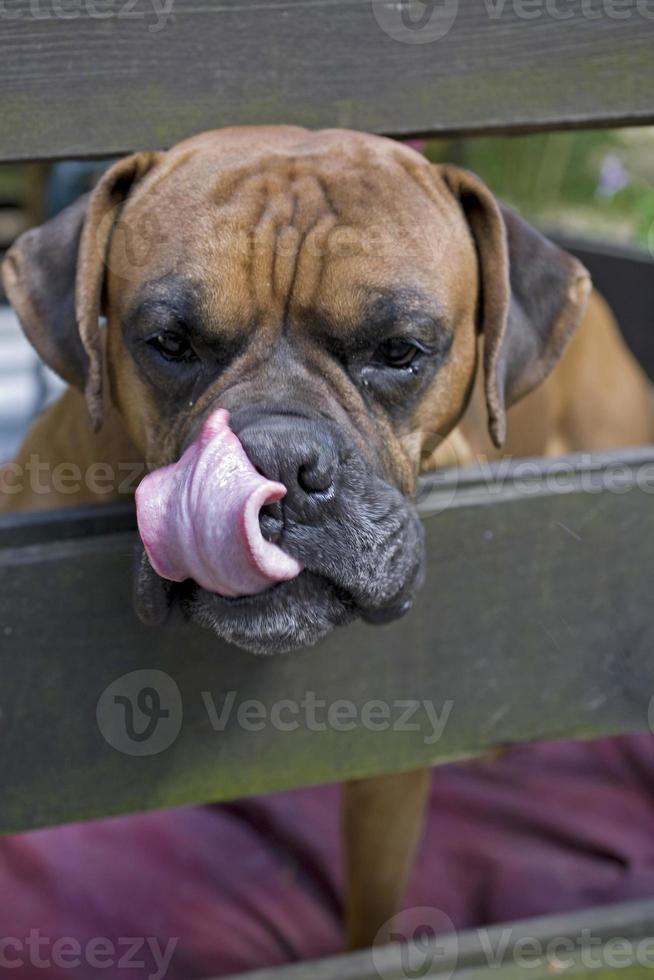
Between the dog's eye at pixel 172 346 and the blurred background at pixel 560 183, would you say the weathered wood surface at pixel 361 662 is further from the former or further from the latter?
the blurred background at pixel 560 183

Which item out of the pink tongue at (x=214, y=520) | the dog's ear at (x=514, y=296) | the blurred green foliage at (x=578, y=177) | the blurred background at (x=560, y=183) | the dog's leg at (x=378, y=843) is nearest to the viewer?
the pink tongue at (x=214, y=520)

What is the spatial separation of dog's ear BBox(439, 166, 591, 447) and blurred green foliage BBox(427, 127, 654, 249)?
13.8ft

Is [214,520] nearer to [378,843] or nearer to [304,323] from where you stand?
[304,323]

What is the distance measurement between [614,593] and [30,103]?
117 centimetres

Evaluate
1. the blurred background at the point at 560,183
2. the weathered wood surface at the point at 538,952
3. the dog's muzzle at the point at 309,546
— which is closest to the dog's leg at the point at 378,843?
the weathered wood surface at the point at 538,952

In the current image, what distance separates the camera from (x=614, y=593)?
1884 mm

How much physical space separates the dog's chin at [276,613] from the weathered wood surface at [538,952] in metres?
0.71

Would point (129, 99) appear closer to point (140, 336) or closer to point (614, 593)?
point (140, 336)

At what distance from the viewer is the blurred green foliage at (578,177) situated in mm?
6367

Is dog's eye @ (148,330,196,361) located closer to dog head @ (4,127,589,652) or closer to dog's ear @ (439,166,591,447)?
dog head @ (4,127,589,652)

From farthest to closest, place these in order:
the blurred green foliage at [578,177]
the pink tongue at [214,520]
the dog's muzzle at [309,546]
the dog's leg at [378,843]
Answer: the blurred green foliage at [578,177]
the dog's leg at [378,843]
the dog's muzzle at [309,546]
the pink tongue at [214,520]

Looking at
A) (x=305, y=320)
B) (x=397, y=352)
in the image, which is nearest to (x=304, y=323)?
(x=305, y=320)

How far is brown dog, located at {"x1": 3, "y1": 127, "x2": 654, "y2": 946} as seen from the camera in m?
1.49

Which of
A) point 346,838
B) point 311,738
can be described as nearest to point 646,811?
point 346,838
